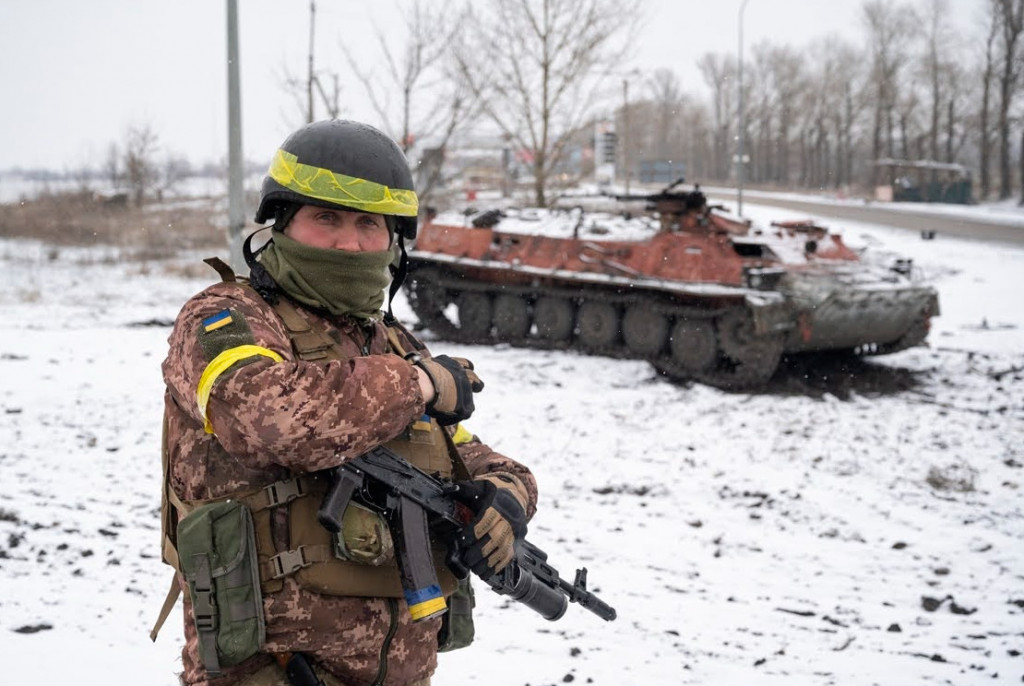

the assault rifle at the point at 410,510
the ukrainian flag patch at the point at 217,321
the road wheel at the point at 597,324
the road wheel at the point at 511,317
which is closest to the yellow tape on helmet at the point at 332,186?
the ukrainian flag patch at the point at 217,321

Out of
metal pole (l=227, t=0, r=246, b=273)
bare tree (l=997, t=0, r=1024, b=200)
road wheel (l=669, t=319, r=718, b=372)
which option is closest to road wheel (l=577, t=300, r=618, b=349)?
road wheel (l=669, t=319, r=718, b=372)

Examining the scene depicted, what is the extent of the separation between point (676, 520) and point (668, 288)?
558 centimetres

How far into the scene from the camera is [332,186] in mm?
2141

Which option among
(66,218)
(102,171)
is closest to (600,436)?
(66,218)

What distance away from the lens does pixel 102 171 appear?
40031mm

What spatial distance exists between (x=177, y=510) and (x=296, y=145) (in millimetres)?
892

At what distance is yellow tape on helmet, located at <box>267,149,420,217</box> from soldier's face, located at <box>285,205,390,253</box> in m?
0.05

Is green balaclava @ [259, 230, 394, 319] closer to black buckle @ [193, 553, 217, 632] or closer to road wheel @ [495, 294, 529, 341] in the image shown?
black buckle @ [193, 553, 217, 632]

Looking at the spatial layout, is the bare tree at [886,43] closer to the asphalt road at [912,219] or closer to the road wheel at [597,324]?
the asphalt road at [912,219]

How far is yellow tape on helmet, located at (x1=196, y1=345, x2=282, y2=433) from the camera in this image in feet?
6.07

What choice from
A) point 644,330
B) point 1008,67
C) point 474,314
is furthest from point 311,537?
point 1008,67

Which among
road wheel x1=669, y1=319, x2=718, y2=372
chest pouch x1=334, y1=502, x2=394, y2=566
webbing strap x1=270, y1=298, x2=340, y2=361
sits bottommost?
road wheel x1=669, y1=319, x2=718, y2=372

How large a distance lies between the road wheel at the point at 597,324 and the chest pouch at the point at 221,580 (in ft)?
36.0

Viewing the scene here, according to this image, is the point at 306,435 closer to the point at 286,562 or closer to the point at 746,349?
the point at 286,562
